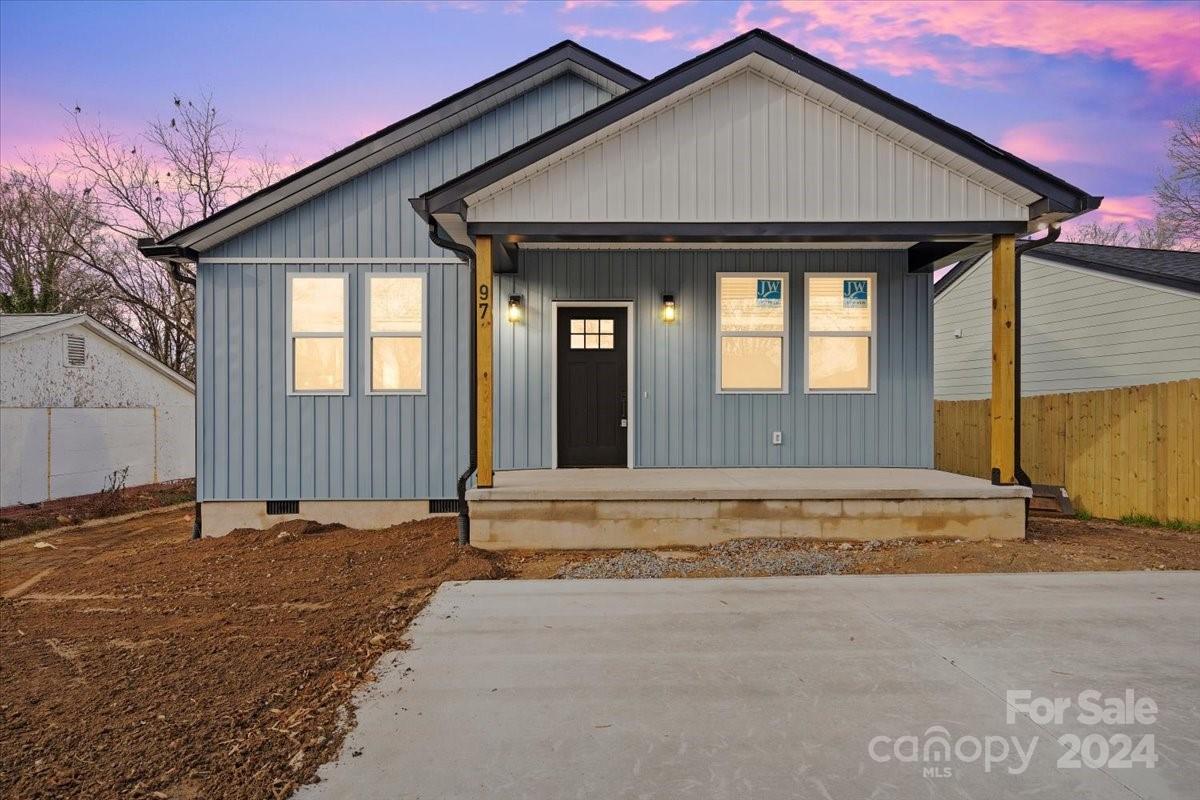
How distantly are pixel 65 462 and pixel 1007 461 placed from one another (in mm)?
15119

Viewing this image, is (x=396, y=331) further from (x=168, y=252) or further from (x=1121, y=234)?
(x=1121, y=234)

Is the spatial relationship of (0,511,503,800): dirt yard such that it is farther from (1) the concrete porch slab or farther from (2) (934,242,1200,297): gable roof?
(2) (934,242,1200,297): gable roof

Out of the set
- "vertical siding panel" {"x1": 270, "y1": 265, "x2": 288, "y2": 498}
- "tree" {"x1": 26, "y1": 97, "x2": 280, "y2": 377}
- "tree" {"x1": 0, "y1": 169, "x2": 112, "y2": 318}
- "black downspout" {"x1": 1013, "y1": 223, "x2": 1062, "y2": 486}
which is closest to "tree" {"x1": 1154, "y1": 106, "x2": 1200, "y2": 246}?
"black downspout" {"x1": 1013, "y1": 223, "x2": 1062, "y2": 486}

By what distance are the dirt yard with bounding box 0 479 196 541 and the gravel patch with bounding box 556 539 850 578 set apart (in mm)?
9031

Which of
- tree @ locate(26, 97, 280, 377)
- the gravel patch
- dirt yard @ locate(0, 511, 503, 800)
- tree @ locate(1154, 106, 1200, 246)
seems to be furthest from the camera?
tree @ locate(1154, 106, 1200, 246)

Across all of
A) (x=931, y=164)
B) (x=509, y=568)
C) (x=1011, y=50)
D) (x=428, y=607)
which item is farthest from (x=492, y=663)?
(x=1011, y=50)

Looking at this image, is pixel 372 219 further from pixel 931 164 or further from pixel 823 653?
pixel 823 653

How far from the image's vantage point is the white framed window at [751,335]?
8.31 metres

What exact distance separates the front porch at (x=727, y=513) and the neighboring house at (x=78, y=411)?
924cm

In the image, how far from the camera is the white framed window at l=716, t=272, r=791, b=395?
27.3ft

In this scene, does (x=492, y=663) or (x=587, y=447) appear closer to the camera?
(x=492, y=663)

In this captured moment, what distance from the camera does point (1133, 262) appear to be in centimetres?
1141

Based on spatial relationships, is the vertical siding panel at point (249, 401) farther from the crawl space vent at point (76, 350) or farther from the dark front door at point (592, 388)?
the crawl space vent at point (76, 350)

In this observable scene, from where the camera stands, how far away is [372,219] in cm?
820
